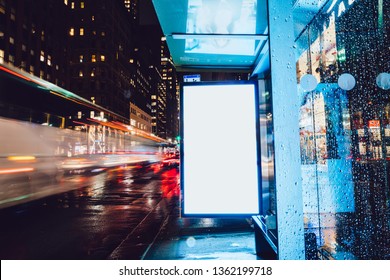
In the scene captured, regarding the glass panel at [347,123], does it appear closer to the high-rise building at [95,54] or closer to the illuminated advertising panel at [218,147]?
the illuminated advertising panel at [218,147]

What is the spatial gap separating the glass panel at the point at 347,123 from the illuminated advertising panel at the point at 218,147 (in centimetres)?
71

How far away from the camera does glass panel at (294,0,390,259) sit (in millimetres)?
3559

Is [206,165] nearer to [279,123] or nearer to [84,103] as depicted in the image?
[279,123]

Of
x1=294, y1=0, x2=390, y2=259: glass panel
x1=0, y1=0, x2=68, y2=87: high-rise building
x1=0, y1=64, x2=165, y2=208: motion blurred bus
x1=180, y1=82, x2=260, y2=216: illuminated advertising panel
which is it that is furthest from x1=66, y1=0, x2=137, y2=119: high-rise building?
x1=294, y1=0, x2=390, y2=259: glass panel

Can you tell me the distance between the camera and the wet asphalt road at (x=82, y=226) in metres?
5.00

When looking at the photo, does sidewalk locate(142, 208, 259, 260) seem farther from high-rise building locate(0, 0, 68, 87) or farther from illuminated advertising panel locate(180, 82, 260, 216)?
high-rise building locate(0, 0, 68, 87)

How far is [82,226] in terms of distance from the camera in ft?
22.3

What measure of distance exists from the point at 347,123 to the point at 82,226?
20.6ft

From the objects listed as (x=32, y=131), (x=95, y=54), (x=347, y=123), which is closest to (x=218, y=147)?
(x=347, y=123)

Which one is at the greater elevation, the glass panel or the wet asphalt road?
the glass panel

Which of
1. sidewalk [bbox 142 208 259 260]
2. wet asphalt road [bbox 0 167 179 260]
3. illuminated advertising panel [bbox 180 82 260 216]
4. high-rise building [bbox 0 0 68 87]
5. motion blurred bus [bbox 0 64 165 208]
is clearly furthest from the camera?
high-rise building [bbox 0 0 68 87]

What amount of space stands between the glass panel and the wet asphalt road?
3.21m

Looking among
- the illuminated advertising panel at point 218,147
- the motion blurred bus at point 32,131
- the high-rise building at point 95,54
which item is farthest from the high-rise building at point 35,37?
the illuminated advertising panel at point 218,147

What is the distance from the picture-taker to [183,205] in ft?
11.6
